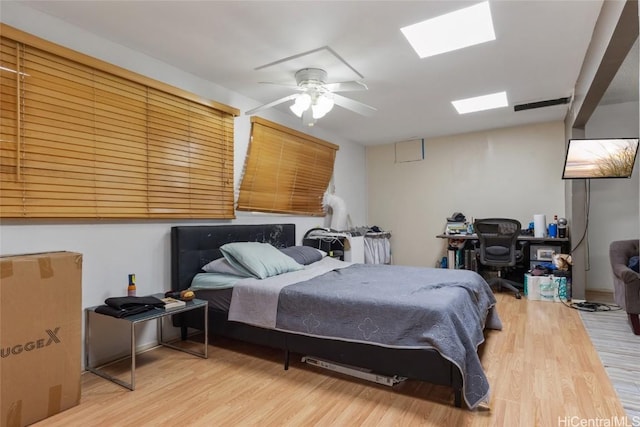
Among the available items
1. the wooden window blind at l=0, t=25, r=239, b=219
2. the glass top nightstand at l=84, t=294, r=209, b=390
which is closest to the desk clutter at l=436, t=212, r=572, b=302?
the wooden window blind at l=0, t=25, r=239, b=219

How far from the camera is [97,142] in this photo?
96.6 inches

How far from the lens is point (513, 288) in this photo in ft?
14.9

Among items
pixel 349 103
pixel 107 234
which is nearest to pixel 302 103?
pixel 349 103

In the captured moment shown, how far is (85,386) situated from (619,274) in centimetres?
442

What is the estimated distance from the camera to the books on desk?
2432mm

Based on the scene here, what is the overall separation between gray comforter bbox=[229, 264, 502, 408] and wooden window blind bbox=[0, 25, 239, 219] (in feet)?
3.71

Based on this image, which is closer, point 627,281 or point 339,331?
point 339,331

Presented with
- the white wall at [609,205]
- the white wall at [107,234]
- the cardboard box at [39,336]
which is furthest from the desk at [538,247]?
the cardboard box at [39,336]

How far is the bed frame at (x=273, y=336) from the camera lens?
194 cm

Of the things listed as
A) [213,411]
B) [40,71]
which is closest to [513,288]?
[213,411]

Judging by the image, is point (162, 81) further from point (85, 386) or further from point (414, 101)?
point (414, 101)

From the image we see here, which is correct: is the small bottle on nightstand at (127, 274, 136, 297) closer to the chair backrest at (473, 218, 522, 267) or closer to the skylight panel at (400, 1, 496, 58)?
the skylight panel at (400, 1, 496, 58)

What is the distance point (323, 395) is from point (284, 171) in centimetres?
275

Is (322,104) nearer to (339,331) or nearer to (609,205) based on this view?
(339,331)
